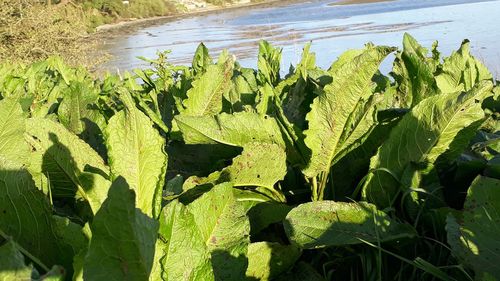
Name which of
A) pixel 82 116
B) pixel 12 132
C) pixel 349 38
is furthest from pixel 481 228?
pixel 349 38

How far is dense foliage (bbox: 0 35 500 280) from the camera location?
880mm

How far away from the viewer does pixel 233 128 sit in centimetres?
114

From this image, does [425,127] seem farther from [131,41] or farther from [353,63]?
[131,41]

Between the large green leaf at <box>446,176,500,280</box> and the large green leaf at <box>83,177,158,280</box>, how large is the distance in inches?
20.8

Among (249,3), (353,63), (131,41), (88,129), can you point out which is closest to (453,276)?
(353,63)

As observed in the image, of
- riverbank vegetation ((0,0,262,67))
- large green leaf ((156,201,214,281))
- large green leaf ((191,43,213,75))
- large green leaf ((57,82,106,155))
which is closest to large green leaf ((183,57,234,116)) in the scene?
large green leaf ((57,82,106,155))

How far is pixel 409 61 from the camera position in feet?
4.58

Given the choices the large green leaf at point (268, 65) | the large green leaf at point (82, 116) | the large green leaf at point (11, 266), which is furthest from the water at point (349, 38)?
the large green leaf at point (11, 266)

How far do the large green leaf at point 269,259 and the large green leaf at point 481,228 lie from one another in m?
0.28

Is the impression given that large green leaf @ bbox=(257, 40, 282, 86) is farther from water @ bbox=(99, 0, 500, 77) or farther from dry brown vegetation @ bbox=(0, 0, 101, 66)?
dry brown vegetation @ bbox=(0, 0, 101, 66)

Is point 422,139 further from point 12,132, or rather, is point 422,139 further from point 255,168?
point 12,132

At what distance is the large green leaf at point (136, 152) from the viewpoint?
881 millimetres

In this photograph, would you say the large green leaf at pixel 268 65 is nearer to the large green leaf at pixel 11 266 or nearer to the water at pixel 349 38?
the large green leaf at pixel 11 266

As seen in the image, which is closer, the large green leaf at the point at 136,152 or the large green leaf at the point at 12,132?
the large green leaf at the point at 136,152
